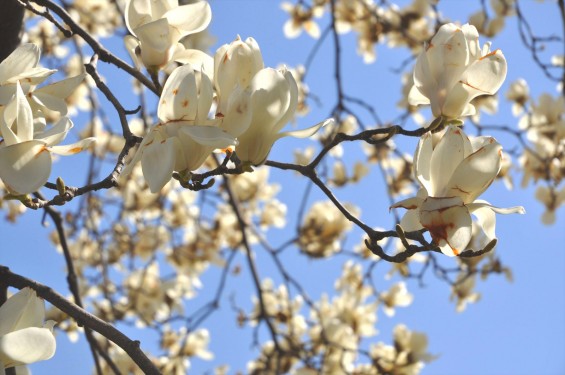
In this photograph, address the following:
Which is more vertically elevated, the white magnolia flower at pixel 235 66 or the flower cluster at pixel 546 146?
the flower cluster at pixel 546 146

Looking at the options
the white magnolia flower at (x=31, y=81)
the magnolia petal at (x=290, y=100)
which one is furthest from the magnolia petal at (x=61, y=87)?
the magnolia petal at (x=290, y=100)

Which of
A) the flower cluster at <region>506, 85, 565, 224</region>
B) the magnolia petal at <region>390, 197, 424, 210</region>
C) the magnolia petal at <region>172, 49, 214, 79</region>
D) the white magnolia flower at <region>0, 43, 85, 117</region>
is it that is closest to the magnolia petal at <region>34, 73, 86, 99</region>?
the white magnolia flower at <region>0, 43, 85, 117</region>

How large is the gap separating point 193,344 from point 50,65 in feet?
3.36

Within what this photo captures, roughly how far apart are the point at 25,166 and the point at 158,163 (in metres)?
0.11

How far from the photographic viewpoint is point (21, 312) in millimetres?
556

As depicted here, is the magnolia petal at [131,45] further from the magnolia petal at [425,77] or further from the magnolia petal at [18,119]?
the magnolia petal at [425,77]

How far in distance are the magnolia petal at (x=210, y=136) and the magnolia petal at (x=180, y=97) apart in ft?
0.05

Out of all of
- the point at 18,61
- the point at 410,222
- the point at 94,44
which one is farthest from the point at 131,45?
the point at 410,222

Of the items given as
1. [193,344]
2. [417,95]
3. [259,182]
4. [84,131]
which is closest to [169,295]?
[193,344]

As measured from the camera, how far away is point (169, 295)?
218 cm

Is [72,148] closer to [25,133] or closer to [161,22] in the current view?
[25,133]

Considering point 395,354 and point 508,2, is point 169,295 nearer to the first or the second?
point 395,354

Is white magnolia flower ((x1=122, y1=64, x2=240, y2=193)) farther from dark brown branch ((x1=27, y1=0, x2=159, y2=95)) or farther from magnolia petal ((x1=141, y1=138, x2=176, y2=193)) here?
dark brown branch ((x1=27, y1=0, x2=159, y2=95))

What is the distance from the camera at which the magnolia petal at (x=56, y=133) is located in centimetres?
55
